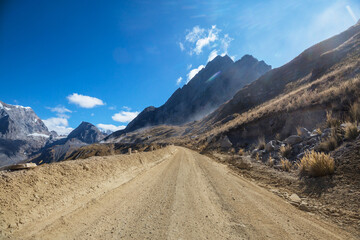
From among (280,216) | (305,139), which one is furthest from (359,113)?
(280,216)

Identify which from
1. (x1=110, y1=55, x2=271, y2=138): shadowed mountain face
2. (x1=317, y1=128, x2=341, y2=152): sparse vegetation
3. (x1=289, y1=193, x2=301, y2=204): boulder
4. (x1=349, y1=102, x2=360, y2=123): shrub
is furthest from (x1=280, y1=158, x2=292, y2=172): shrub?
(x1=110, y1=55, x2=271, y2=138): shadowed mountain face

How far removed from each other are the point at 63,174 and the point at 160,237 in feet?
12.9

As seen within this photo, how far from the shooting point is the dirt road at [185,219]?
3064 millimetres

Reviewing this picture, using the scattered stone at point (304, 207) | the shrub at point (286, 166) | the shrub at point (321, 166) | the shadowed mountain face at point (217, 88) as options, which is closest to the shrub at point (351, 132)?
the shrub at point (321, 166)

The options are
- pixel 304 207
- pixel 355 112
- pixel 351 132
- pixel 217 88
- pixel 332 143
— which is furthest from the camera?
pixel 217 88

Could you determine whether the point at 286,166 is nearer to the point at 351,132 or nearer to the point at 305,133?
the point at 351,132

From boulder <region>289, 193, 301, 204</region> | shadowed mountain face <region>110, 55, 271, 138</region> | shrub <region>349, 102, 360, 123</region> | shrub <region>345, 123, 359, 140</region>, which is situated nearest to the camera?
boulder <region>289, 193, 301, 204</region>

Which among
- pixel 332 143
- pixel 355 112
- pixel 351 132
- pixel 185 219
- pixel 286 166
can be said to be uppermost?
pixel 185 219

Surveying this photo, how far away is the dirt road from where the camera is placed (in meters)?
3.06

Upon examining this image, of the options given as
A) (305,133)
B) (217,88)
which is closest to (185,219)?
(305,133)

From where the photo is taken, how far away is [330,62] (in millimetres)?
Result: 27938

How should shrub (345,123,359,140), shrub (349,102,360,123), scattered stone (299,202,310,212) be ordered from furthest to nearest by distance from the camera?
shrub (349,102,360,123) < shrub (345,123,359,140) < scattered stone (299,202,310,212)

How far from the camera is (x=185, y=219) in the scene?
11.9 ft

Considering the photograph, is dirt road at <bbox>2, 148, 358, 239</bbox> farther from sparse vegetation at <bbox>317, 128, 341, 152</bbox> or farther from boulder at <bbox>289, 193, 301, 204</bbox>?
sparse vegetation at <bbox>317, 128, 341, 152</bbox>
